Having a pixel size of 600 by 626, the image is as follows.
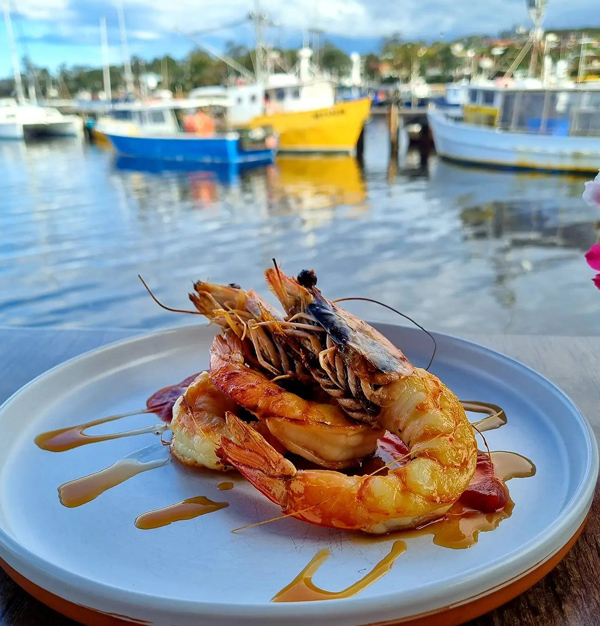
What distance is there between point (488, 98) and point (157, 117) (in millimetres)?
13451

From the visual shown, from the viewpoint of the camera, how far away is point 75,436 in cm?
139

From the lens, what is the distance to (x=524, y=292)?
7.96 meters

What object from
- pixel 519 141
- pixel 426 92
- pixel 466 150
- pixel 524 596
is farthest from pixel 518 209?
pixel 426 92

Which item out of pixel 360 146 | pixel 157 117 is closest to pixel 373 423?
pixel 360 146

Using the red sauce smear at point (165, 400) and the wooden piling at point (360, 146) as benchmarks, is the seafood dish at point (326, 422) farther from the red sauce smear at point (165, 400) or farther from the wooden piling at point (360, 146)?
the wooden piling at point (360, 146)

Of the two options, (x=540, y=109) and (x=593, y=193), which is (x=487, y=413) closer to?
(x=593, y=193)

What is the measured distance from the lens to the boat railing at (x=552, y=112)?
16.6 metres

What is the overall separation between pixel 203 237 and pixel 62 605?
1076cm

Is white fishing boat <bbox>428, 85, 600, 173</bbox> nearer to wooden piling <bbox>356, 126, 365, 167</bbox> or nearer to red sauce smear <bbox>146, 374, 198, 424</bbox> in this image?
wooden piling <bbox>356, 126, 365, 167</bbox>

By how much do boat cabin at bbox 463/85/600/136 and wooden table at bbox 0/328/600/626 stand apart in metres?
17.2

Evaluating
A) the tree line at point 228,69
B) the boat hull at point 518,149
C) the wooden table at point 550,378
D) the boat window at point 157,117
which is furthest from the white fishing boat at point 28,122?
the wooden table at point 550,378

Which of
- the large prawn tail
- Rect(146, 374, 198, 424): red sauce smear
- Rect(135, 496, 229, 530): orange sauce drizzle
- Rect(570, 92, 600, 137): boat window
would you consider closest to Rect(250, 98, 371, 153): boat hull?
Rect(570, 92, 600, 137): boat window

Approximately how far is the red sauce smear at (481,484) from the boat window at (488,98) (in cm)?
1996

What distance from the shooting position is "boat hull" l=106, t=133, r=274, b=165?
2111 centimetres
